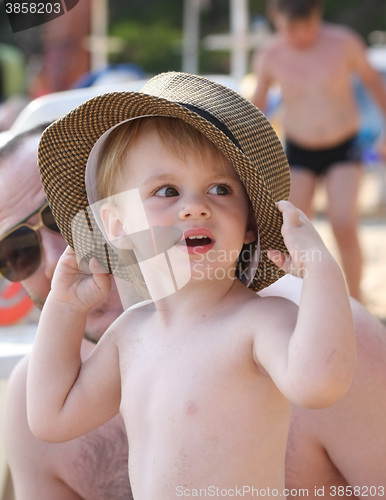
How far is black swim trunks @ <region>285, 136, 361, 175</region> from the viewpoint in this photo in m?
4.68

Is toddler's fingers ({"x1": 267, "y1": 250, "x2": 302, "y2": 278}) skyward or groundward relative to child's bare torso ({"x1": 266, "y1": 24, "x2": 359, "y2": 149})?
skyward

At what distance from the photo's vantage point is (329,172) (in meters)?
4.61

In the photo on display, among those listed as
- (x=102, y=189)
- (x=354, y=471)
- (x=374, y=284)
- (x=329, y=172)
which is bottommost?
(x=374, y=284)

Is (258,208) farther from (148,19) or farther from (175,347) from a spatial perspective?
(148,19)

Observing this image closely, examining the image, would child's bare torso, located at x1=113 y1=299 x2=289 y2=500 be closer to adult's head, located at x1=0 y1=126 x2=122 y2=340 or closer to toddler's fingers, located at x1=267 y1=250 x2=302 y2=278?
toddler's fingers, located at x1=267 y1=250 x2=302 y2=278

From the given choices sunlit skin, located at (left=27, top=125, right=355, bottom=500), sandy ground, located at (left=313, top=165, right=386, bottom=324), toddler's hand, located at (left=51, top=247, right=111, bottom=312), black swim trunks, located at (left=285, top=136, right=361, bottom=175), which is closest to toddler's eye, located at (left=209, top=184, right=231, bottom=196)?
sunlit skin, located at (left=27, top=125, right=355, bottom=500)

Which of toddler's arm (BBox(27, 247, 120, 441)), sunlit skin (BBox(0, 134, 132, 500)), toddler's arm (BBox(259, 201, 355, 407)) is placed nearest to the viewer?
toddler's arm (BBox(259, 201, 355, 407))

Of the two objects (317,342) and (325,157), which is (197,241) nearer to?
(317,342)

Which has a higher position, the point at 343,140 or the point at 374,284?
Result: the point at 343,140

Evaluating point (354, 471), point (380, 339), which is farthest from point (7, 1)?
point (354, 471)

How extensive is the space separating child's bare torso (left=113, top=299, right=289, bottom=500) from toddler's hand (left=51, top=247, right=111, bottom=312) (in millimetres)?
163

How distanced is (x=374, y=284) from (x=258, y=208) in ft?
14.4

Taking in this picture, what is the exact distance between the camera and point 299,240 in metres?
1.06

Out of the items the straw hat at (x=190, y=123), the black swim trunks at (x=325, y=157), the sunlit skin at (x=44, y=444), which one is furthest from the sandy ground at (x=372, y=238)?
the straw hat at (x=190, y=123)
